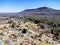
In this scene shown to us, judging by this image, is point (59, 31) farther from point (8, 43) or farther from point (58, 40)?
point (8, 43)

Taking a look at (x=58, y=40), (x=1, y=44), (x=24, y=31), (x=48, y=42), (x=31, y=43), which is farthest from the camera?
(x=24, y=31)

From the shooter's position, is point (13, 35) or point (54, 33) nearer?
point (13, 35)

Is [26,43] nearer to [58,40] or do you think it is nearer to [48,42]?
[48,42]

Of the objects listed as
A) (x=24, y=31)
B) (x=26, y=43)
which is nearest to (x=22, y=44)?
(x=26, y=43)

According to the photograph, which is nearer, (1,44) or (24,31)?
(1,44)

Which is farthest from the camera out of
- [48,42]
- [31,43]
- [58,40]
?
[58,40]

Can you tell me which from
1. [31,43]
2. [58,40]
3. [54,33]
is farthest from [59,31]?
[31,43]

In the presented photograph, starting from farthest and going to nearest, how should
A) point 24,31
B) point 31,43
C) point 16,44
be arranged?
point 24,31
point 31,43
point 16,44

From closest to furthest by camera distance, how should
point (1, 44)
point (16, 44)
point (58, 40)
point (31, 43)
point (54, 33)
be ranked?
point (1, 44)
point (16, 44)
point (31, 43)
point (58, 40)
point (54, 33)
